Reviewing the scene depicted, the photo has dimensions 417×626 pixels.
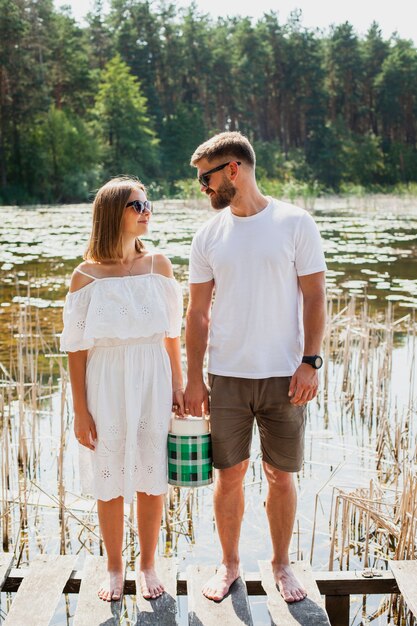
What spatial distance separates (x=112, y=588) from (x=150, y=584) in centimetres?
13

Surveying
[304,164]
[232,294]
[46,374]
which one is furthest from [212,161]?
[304,164]

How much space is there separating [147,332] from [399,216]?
20097mm

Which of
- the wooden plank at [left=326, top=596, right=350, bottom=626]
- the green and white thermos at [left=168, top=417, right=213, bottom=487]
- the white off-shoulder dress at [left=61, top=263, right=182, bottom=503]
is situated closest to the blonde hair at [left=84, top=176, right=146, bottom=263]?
the white off-shoulder dress at [left=61, top=263, right=182, bottom=503]

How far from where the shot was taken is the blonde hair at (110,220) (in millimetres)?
2783

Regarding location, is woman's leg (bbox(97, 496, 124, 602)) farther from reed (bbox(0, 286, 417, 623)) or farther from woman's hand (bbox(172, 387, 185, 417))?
reed (bbox(0, 286, 417, 623))

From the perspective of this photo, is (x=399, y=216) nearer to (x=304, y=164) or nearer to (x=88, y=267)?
(x=88, y=267)

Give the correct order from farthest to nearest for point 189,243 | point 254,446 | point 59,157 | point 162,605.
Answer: point 59,157 < point 189,243 < point 254,446 < point 162,605

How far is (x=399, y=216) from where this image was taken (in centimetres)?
2192

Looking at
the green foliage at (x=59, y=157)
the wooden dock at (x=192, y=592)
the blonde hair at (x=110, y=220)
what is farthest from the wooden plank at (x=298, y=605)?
the green foliage at (x=59, y=157)

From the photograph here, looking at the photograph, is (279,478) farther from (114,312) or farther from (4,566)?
(4,566)

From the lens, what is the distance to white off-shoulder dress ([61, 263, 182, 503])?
2.71 m

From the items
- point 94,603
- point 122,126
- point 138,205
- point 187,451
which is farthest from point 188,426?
point 122,126

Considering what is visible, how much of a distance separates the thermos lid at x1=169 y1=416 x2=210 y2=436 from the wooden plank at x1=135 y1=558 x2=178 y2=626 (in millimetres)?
544

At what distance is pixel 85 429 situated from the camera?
2.74 metres
